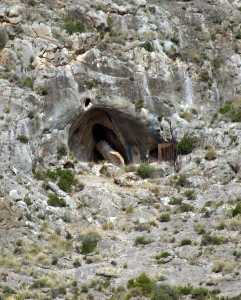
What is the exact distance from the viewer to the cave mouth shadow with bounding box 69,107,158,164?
52.8 meters

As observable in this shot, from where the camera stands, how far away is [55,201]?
43.8 metres

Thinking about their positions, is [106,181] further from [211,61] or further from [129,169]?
[211,61]

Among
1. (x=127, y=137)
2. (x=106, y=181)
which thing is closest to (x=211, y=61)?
(x=127, y=137)

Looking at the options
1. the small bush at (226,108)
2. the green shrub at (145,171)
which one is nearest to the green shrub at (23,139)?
the green shrub at (145,171)

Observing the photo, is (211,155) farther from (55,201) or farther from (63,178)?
(55,201)

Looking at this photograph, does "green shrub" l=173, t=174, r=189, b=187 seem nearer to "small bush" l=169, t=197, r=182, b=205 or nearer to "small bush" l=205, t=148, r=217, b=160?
"small bush" l=169, t=197, r=182, b=205

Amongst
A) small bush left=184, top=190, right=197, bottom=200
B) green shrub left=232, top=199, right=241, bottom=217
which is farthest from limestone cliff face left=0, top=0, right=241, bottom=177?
green shrub left=232, top=199, right=241, bottom=217

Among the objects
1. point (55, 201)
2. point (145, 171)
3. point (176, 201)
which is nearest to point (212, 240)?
point (176, 201)

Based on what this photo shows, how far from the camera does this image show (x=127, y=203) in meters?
46.0

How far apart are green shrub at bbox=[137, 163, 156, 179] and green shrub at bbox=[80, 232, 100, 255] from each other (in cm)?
1067

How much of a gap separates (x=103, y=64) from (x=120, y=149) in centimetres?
669

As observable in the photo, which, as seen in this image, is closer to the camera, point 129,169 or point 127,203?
point 127,203

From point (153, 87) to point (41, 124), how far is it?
34.4 feet

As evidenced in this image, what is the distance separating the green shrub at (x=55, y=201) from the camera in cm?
4353
